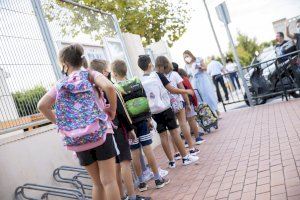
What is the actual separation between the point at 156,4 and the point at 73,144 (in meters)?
13.8

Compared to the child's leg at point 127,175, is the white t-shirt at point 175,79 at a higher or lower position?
higher

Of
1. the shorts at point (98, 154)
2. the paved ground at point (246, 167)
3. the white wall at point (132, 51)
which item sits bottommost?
the paved ground at point (246, 167)

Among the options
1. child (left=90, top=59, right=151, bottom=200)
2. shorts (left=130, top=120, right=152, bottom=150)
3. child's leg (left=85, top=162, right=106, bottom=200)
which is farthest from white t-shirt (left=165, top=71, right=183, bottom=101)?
child's leg (left=85, top=162, right=106, bottom=200)

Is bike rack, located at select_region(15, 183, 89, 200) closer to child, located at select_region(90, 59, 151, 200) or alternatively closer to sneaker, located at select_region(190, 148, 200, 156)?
child, located at select_region(90, 59, 151, 200)

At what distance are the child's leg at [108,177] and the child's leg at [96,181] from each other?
9 cm

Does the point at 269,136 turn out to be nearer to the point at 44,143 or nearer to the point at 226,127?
the point at 226,127

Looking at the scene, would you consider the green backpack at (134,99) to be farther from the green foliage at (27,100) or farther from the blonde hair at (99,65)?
the green foliage at (27,100)

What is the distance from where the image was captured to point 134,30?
1585 cm

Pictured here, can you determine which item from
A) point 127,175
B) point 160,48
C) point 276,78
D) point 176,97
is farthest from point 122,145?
point 160,48

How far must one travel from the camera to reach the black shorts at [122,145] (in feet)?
17.2

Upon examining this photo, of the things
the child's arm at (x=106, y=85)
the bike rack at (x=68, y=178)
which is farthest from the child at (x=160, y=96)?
the child's arm at (x=106, y=85)

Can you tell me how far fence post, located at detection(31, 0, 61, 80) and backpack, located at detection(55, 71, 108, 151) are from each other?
251 cm

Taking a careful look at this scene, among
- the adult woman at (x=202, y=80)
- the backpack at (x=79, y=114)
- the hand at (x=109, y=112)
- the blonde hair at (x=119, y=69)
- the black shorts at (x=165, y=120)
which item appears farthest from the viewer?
the adult woman at (x=202, y=80)

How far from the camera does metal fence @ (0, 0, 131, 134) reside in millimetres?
5391
